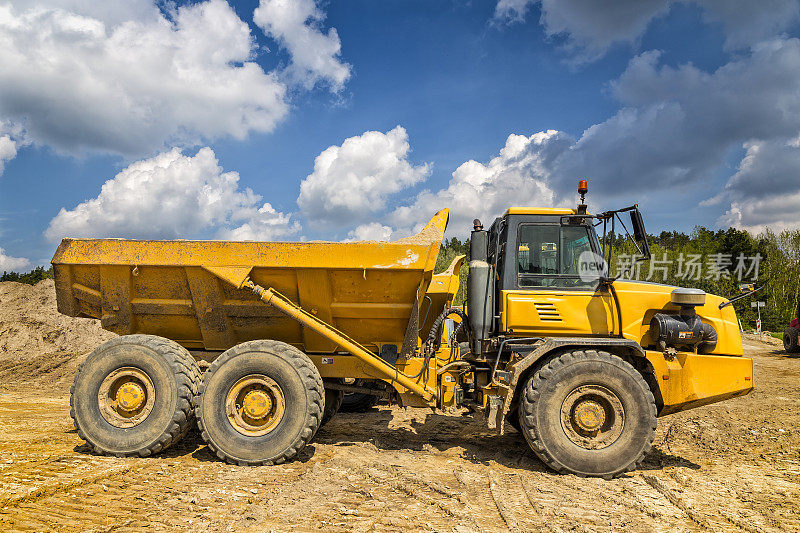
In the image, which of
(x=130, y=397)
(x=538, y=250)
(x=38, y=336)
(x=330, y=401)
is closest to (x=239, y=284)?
(x=130, y=397)

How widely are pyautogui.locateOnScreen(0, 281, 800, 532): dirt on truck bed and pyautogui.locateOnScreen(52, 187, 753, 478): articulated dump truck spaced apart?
14.2 inches

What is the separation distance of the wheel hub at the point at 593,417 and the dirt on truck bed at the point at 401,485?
377mm

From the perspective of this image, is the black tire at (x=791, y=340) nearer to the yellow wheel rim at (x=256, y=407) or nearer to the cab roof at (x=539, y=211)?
the cab roof at (x=539, y=211)

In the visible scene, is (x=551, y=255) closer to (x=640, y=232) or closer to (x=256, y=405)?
(x=640, y=232)

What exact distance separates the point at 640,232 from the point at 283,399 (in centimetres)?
385

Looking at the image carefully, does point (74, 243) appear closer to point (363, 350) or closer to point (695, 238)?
point (363, 350)

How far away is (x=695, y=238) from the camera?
43.5m

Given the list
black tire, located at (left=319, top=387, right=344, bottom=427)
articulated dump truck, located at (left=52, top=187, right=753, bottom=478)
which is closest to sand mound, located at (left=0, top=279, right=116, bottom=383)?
articulated dump truck, located at (left=52, top=187, right=753, bottom=478)

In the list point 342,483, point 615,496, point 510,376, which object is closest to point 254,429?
point 342,483

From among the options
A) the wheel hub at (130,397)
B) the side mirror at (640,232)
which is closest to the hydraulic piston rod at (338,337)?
the wheel hub at (130,397)

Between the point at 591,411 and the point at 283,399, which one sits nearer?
the point at 591,411

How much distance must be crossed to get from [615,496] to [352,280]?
3.11m

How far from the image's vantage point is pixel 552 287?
195 inches

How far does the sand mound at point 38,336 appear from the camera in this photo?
11.9m
